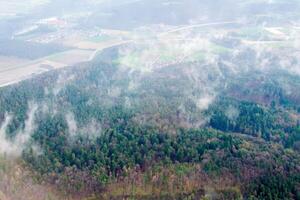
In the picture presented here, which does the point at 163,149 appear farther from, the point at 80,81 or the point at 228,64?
the point at 228,64

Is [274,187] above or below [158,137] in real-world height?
below

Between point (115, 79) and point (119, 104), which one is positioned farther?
point (115, 79)

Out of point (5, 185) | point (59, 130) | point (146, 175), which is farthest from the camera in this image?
point (59, 130)

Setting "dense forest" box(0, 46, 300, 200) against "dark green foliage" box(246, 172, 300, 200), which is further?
"dense forest" box(0, 46, 300, 200)

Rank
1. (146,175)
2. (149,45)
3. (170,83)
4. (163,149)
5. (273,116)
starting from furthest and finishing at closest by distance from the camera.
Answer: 1. (149,45)
2. (170,83)
3. (273,116)
4. (163,149)
5. (146,175)

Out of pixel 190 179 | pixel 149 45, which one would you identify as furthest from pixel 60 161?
pixel 149 45

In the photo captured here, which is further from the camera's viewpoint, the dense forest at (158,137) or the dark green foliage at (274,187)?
the dense forest at (158,137)

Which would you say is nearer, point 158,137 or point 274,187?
point 274,187

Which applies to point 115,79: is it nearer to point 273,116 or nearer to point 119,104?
point 119,104
